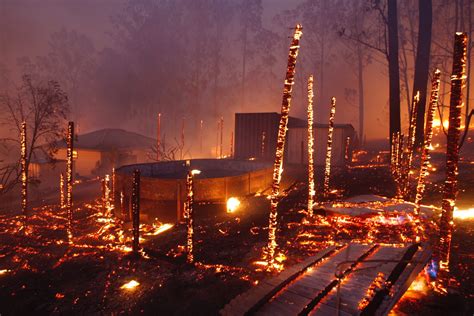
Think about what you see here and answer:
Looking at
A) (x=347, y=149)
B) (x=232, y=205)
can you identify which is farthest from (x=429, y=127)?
(x=347, y=149)

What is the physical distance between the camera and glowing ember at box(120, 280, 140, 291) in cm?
552

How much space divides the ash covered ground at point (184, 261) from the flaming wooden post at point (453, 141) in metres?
0.83

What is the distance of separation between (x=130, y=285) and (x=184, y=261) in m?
1.27

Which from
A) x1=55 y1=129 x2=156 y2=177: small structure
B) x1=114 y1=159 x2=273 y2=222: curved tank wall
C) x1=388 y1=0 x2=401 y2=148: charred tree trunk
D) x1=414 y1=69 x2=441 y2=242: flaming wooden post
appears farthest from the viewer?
x1=55 y1=129 x2=156 y2=177: small structure

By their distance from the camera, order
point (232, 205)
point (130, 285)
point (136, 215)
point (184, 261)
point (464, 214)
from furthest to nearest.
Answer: point (232, 205) < point (464, 214) < point (136, 215) < point (184, 261) < point (130, 285)

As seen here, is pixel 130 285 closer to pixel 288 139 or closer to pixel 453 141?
pixel 453 141

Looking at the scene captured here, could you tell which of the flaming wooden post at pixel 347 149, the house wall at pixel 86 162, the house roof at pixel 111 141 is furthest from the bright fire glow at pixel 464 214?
A: the house wall at pixel 86 162

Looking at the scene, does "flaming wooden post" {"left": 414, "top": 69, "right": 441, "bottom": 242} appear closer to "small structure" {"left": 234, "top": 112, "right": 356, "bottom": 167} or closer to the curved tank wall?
the curved tank wall

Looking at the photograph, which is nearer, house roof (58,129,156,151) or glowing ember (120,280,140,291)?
glowing ember (120,280,140,291)

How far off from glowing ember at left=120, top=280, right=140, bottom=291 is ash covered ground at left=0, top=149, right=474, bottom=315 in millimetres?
36

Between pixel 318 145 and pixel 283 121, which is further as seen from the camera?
pixel 318 145

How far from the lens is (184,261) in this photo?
258 inches

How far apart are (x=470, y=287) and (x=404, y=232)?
2225mm

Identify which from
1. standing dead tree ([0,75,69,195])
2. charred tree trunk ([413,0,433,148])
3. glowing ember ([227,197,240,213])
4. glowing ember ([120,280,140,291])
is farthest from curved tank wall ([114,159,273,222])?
charred tree trunk ([413,0,433,148])
